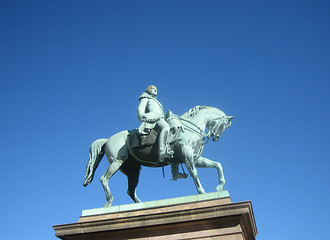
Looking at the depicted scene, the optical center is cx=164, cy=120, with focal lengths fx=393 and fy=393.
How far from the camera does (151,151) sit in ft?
40.1

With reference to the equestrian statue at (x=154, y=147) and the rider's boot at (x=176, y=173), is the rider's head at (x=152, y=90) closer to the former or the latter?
the equestrian statue at (x=154, y=147)

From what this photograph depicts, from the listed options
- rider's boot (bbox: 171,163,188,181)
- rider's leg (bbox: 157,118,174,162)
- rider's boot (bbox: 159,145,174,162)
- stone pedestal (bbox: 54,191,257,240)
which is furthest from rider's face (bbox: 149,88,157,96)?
stone pedestal (bbox: 54,191,257,240)

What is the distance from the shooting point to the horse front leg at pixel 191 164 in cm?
1147

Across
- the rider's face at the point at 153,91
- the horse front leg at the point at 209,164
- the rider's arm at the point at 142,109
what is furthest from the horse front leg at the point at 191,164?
the rider's face at the point at 153,91

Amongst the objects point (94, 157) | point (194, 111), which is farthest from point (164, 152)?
point (94, 157)

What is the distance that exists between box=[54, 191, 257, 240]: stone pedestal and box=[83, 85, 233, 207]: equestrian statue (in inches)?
39.2

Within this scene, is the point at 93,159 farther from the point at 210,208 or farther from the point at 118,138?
the point at 210,208

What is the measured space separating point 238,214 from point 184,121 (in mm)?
4059

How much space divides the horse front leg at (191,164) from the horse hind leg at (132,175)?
208cm

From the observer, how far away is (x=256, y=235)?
441 inches

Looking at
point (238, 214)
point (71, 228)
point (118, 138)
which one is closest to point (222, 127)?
point (118, 138)

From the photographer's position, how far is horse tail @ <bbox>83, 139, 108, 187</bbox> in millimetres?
12531

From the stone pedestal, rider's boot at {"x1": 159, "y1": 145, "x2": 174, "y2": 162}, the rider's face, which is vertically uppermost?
the rider's face

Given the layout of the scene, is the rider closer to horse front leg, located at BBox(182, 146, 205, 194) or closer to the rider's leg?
the rider's leg
